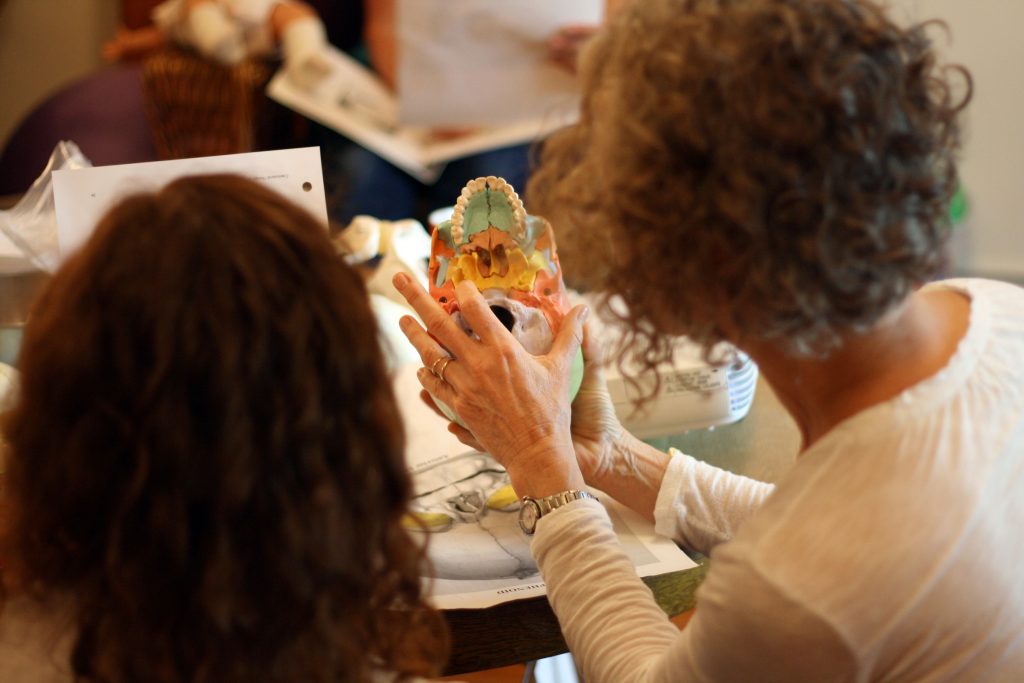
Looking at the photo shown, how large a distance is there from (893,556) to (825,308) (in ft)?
0.54

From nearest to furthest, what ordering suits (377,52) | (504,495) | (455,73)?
(504,495) < (455,73) < (377,52)

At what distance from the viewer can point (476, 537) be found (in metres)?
0.96

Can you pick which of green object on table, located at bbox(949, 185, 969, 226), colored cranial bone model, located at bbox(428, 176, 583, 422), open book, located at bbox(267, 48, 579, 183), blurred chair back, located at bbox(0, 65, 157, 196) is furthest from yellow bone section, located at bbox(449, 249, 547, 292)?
green object on table, located at bbox(949, 185, 969, 226)

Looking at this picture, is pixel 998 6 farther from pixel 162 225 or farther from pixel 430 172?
pixel 162 225

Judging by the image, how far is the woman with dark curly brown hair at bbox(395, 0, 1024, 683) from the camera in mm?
620

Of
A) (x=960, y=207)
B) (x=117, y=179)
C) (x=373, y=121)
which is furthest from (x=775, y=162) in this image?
(x=960, y=207)

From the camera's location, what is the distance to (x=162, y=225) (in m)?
0.55

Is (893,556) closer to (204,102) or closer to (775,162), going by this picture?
(775,162)

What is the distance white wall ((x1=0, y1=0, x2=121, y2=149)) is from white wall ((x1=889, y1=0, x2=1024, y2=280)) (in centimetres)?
234

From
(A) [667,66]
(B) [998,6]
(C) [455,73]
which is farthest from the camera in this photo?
(B) [998,6]

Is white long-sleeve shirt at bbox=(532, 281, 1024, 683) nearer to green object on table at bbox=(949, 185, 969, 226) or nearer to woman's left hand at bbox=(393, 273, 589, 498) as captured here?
woman's left hand at bbox=(393, 273, 589, 498)

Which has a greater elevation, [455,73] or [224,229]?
[224,229]

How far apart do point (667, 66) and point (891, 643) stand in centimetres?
41

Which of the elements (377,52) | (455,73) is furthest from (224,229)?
(377,52)
